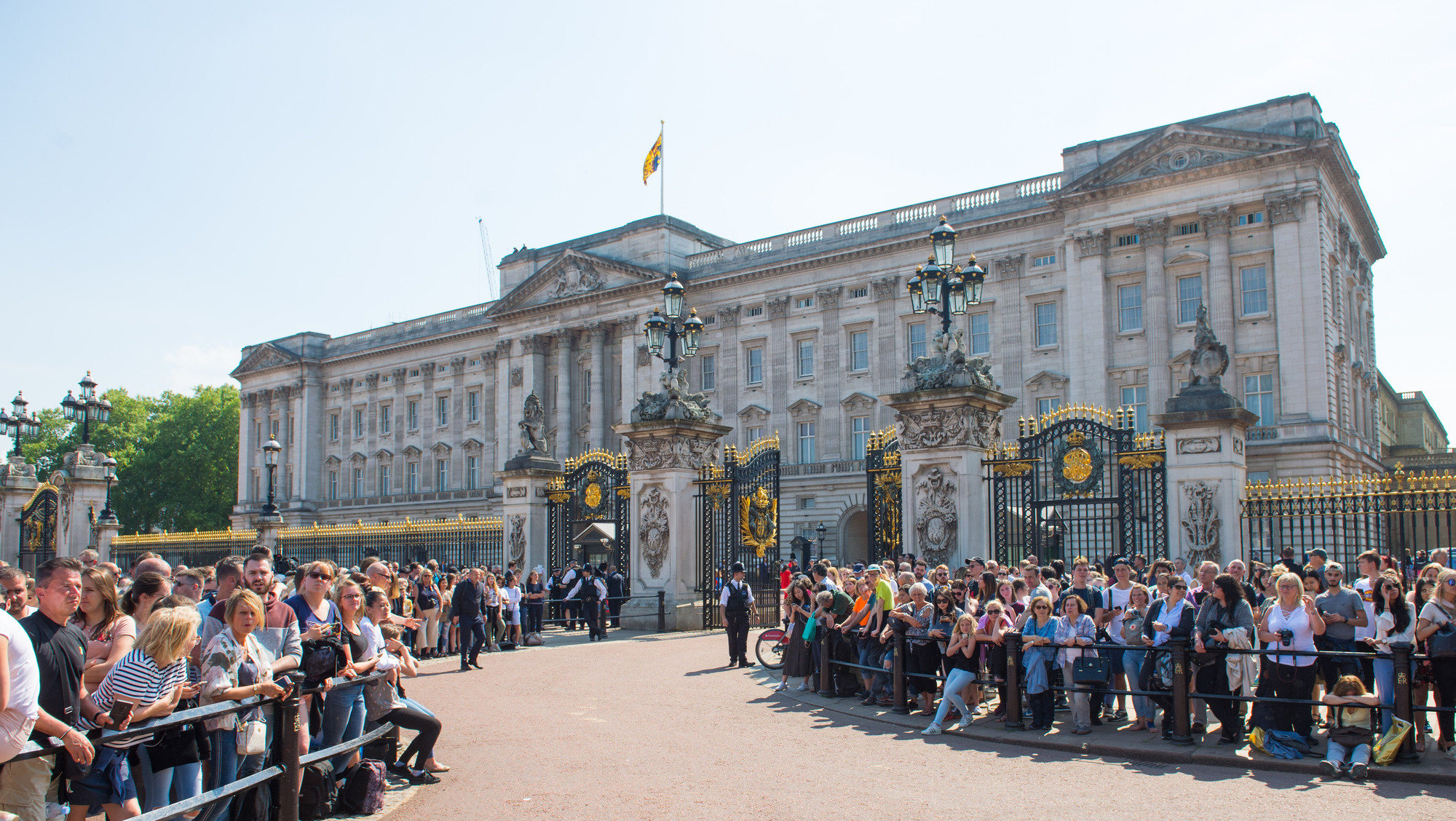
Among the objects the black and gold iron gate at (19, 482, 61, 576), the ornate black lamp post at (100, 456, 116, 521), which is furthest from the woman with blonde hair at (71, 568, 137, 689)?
the black and gold iron gate at (19, 482, 61, 576)

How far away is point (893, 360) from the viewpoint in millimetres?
50469

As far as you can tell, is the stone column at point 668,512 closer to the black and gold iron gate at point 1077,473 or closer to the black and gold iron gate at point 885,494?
the black and gold iron gate at point 885,494

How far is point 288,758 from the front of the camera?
698 cm

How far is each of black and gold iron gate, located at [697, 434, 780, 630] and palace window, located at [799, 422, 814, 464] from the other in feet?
104

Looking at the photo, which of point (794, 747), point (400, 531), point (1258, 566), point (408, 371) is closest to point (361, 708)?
point (794, 747)

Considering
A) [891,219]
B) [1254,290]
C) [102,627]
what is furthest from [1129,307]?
[102,627]

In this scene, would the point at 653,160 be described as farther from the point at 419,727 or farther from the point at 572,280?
the point at 419,727

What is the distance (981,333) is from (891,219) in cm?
700

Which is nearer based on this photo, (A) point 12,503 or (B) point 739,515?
(B) point 739,515

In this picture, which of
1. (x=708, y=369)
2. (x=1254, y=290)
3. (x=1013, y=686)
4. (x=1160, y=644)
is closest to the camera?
(x=1160, y=644)

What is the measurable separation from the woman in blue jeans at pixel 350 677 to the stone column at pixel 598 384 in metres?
51.4

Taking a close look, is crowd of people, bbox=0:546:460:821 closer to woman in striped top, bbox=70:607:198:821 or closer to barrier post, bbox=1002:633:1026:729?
woman in striped top, bbox=70:607:198:821

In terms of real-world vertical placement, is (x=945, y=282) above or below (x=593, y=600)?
above

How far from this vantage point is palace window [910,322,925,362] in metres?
49.7
